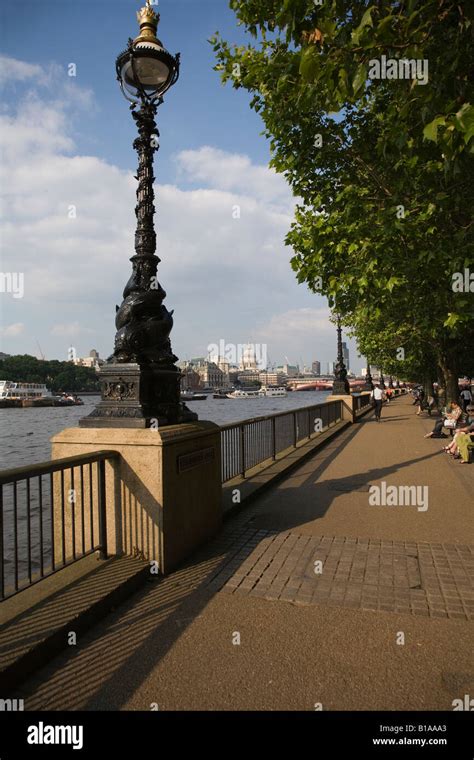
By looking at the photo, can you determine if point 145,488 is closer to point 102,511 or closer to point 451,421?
point 102,511

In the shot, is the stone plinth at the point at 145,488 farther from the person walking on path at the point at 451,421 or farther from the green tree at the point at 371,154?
the person walking on path at the point at 451,421

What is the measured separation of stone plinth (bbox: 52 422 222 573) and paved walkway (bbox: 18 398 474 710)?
37 cm

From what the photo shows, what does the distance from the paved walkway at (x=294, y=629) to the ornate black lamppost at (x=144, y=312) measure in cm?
168

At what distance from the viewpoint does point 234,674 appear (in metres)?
2.84

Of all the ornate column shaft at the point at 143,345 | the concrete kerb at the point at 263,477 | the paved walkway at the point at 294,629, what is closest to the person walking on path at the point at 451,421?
the concrete kerb at the point at 263,477

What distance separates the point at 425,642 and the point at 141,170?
519 centimetres

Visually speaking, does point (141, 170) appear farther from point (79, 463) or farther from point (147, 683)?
point (147, 683)

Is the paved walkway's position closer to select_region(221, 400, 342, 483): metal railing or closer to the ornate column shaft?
the ornate column shaft

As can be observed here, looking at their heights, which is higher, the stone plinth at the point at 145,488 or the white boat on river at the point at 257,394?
the stone plinth at the point at 145,488

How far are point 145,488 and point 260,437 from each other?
18.2 feet

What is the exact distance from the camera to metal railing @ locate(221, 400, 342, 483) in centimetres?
795

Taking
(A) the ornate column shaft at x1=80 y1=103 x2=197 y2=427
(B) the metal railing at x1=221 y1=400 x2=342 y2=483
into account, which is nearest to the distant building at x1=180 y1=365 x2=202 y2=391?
(B) the metal railing at x1=221 y1=400 x2=342 y2=483

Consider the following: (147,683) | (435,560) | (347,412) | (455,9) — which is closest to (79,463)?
(147,683)

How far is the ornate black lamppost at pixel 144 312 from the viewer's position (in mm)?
4719
